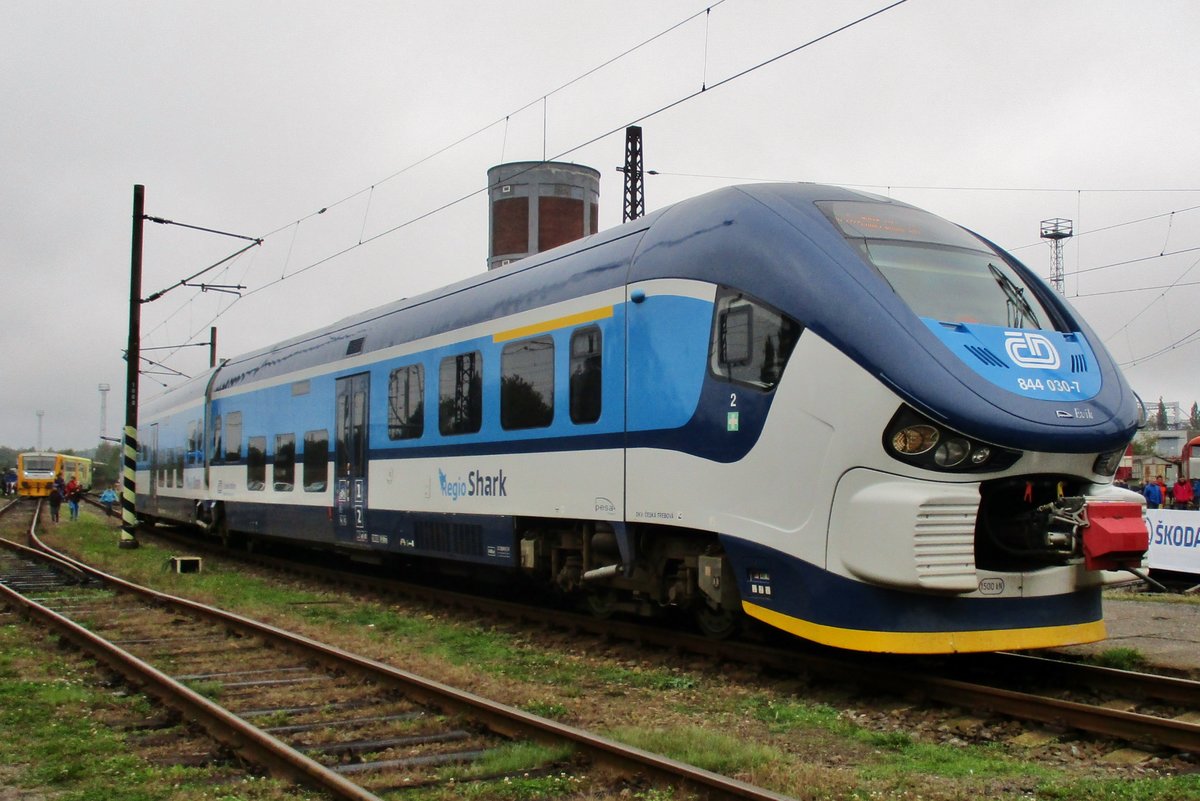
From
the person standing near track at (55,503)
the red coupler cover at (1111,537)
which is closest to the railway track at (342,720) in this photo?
the red coupler cover at (1111,537)

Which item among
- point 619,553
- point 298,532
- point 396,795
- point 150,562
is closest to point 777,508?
point 619,553

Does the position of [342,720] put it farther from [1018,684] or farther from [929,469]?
[1018,684]

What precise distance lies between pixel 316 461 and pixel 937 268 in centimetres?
1002

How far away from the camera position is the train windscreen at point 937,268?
7648mm

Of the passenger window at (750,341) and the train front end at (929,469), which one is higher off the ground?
the passenger window at (750,341)

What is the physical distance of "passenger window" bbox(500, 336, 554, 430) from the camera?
10.1 meters

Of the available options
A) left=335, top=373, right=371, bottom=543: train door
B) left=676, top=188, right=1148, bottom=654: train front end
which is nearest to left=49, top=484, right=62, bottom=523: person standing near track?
left=335, top=373, right=371, bottom=543: train door

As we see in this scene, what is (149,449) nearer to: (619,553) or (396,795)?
(619,553)

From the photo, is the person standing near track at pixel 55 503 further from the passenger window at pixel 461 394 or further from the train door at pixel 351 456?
the passenger window at pixel 461 394

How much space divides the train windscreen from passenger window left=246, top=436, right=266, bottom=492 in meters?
12.2

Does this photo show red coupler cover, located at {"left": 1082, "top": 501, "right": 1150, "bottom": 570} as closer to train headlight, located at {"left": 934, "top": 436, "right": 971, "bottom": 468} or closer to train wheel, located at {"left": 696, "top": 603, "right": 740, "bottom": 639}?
→ train headlight, located at {"left": 934, "top": 436, "right": 971, "bottom": 468}

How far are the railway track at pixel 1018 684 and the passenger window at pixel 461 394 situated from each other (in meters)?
Result: 2.65

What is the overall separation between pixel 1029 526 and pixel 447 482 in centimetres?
630

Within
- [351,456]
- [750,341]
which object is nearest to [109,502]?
[351,456]
